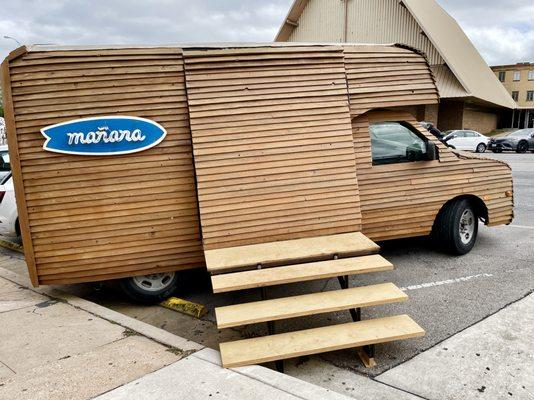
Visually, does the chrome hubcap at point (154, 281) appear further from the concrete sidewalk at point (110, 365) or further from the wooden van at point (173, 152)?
the concrete sidewalk at point (110, 365)

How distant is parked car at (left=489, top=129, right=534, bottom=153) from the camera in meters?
24.7

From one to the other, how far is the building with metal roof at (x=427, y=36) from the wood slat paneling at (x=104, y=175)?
2699 centimetres

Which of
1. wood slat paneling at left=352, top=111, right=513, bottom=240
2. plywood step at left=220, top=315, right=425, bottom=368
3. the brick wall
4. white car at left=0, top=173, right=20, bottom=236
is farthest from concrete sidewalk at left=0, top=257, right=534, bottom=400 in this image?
the brick wall

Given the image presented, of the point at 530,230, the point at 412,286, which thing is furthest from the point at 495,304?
the point at 530,230

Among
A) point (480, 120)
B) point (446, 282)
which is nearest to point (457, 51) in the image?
point (480, 120)

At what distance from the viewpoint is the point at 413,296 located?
201 inches

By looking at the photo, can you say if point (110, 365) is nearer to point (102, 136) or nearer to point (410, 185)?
point (102, 136)

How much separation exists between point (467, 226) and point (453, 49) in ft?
95.0

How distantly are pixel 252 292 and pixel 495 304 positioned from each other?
109 inches

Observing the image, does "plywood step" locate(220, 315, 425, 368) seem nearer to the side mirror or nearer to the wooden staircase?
the wooden staircase

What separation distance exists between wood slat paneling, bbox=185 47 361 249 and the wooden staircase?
35 cm

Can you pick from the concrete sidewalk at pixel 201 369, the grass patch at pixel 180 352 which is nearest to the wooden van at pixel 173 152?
the concrete sidewalk at pixel 201 369

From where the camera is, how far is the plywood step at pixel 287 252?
432cm

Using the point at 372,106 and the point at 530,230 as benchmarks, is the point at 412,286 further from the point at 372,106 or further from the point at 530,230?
the point at 530,230
